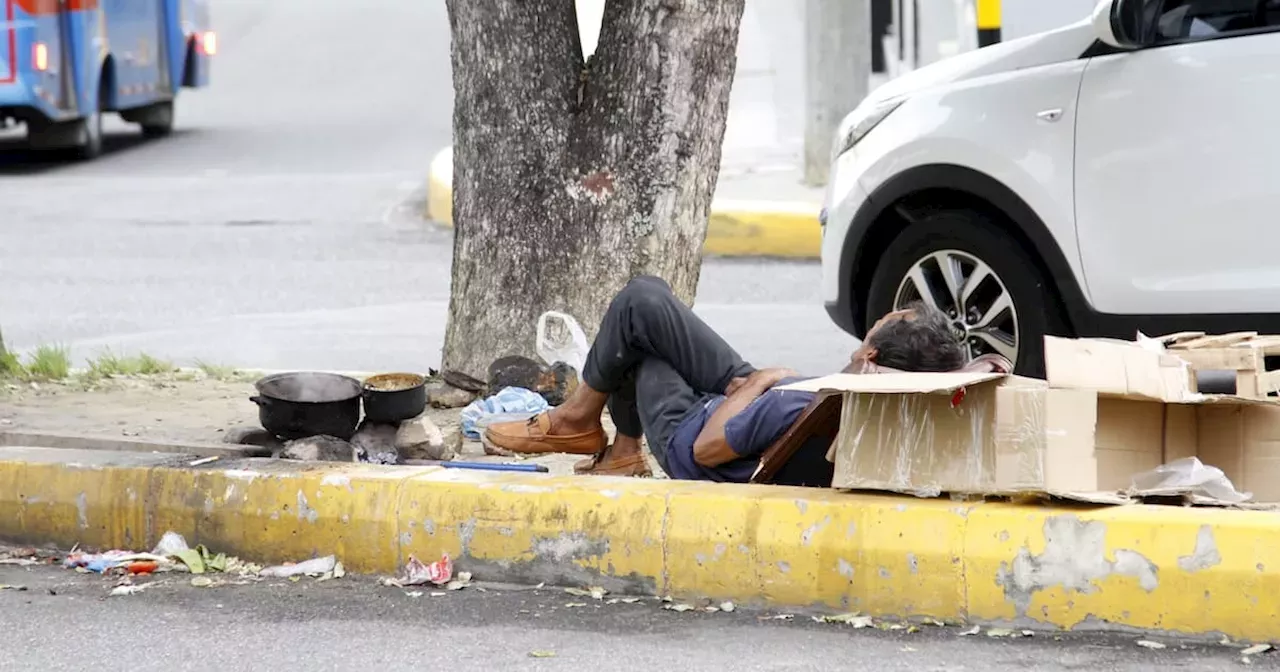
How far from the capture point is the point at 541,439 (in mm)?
5449

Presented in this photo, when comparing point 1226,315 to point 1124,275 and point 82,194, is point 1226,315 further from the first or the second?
point 82,194

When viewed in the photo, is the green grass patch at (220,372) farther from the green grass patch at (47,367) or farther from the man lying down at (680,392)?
the man lying down at (680,392)

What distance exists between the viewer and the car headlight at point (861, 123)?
6660 millimetres

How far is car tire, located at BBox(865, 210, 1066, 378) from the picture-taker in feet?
20.3

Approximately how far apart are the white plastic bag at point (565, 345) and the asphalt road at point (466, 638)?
1.70m

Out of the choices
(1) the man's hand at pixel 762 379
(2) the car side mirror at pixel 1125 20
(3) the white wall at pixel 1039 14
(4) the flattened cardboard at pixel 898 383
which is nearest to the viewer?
(4) the flattened cardboard at pixel 898 383

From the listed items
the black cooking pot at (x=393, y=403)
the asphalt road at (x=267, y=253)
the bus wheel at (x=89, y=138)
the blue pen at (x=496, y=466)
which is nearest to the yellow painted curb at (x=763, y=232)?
the asphalt road at (x=267, y=253)

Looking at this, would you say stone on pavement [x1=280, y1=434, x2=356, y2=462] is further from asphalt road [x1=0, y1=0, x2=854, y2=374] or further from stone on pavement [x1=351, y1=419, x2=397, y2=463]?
asphalt road [x1=0, y1=0, x2=854, y2=374]

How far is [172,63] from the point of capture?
20359 millimetres

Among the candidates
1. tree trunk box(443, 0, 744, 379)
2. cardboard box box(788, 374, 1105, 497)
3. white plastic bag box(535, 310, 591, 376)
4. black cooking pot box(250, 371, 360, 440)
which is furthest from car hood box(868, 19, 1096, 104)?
black cooking pot box(250, 371, 360, 440)

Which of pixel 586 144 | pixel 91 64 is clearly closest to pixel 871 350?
pixel 586 144

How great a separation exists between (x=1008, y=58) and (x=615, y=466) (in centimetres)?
205

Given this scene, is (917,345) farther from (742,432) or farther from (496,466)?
(496,466)

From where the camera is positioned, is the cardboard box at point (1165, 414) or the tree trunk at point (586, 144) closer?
the cardboard box at point (1165, 414)
